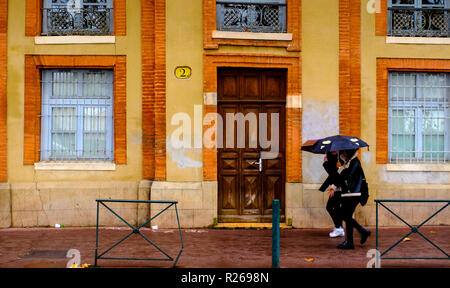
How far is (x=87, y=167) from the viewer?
10312mm

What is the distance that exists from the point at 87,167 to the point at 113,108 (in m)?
1.41

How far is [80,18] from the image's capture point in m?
10.5

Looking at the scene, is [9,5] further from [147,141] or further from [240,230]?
[240,230]

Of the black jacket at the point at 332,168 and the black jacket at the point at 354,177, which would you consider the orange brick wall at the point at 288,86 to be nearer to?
the black jacket at the point at 332,168

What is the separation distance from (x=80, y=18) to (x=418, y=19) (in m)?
7.54

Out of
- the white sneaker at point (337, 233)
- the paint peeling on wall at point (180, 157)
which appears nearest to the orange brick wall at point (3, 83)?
the paint peeling on wall at point (180, 157)

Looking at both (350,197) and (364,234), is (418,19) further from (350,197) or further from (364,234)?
(364,234)

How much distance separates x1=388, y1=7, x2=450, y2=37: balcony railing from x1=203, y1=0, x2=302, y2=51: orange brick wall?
87.7 inches

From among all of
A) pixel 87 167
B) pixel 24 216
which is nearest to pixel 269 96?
pixel 87 167

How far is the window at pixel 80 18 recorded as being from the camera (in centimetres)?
1048

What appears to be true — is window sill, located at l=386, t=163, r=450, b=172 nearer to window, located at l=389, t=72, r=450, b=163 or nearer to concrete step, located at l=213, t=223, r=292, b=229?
window, located at l=389, t=72, r=450, b=163

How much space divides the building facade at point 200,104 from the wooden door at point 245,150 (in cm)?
2

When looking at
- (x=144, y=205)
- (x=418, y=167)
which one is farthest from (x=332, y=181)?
(x=144, y=205)

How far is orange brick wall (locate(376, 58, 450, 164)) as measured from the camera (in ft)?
34.4
